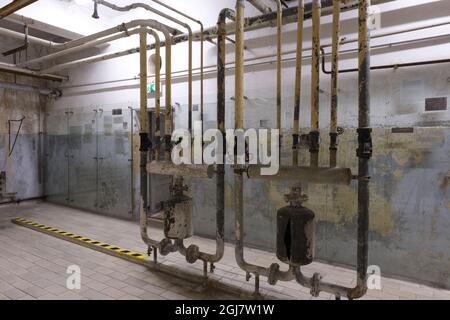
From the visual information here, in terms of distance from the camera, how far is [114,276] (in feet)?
8.80

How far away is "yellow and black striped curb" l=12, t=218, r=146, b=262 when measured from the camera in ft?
10.3

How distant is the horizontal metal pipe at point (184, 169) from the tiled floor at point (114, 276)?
3.22 ft

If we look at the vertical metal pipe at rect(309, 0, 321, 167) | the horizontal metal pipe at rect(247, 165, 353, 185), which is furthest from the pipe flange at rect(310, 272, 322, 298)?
the vertical metal pipe at rect(309, 0, 321, 167)

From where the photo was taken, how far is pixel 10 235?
3908 millimetres

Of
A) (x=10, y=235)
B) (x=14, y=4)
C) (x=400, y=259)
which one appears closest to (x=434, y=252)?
(x=400, y=259)

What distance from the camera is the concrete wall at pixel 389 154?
250 cm

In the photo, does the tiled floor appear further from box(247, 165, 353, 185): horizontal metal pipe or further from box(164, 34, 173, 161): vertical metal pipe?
box(164, 34, 173, 161): vertical metal pipe

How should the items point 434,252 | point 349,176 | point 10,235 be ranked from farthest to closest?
point 10,235, point 434,252, point 349,176

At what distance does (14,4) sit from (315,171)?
3276 millimetres

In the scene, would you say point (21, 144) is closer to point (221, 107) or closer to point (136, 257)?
point (136, 257)

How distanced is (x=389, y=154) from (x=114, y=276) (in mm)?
2796

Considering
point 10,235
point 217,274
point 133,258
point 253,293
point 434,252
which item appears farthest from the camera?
point 10,235

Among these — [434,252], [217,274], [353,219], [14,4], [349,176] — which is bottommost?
[217,274]

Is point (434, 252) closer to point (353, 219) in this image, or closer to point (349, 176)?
point (353, 219)
